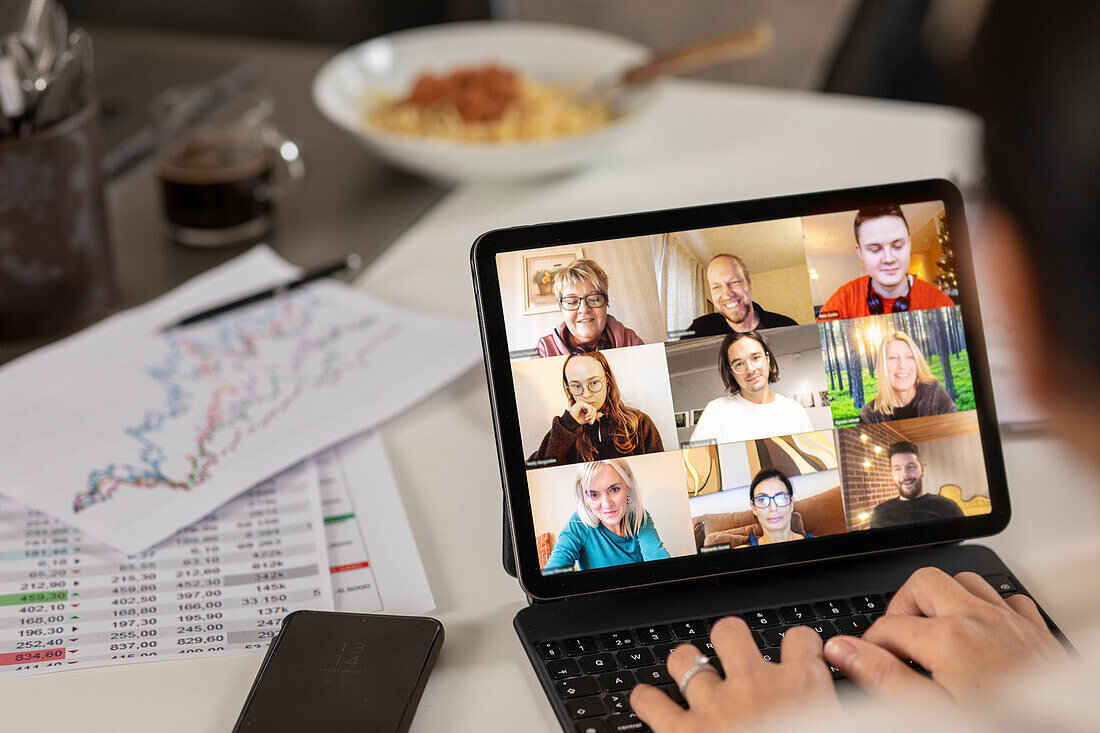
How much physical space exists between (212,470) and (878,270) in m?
0.49

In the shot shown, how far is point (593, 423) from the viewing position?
588 millimetres

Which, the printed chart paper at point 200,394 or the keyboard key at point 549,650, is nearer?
the keyboard key at point 549,650

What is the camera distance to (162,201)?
40.7 inches

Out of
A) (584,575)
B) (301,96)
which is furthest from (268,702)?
(301,96)

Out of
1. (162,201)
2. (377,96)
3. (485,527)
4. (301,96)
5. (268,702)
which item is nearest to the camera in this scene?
(268,702)

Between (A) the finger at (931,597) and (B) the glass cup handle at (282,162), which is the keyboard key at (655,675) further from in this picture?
Result: (B) the glass cup handle at (282,162)

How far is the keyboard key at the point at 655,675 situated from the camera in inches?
21.1

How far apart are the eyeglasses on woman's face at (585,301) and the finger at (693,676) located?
207 mm

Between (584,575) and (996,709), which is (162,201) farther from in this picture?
(996,709)

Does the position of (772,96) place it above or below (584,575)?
above

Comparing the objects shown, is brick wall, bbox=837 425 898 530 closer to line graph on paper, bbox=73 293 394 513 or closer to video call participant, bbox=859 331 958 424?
video call participant, bbox=859 331 958 424

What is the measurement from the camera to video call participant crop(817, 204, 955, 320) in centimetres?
62

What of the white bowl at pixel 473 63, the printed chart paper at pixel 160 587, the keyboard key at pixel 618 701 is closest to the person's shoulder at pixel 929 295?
the keyboard key at pixel 618 701

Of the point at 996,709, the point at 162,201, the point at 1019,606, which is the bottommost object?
the point at 1019,606
